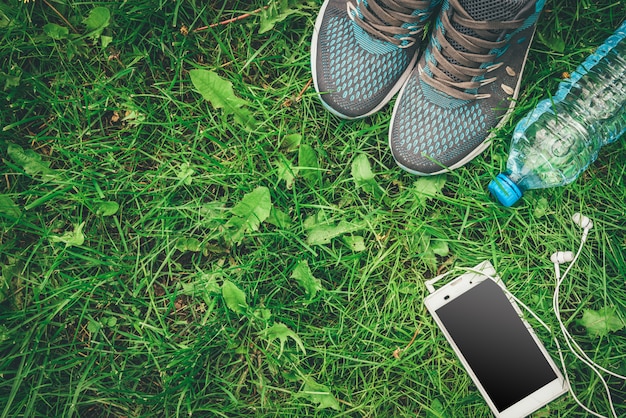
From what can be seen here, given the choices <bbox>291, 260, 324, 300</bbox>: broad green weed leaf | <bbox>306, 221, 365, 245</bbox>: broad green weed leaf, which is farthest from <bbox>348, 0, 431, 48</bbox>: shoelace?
<bbox>291, 260, 324, 300</bbox>: broad green weed leaf

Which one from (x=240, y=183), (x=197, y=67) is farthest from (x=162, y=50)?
(x=240, y=183)

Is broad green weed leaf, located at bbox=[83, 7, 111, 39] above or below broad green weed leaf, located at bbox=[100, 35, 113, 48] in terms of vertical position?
above

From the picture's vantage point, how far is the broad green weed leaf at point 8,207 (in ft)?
5.82

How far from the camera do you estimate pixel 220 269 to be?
177 centimetres

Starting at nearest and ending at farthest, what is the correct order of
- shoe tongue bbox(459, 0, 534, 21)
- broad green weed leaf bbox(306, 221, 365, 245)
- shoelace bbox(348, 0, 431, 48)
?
1. shoe tongue bbox(459, 0, 534, 21)
2. shoelace bbox(348, 0, 431, 48)
3. broad green weed leaf bbox(306, 221, 365, 245)

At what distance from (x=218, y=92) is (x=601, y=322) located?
5.08 ft

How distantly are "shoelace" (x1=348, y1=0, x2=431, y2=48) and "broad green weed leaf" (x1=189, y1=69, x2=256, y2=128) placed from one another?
49 centimetres

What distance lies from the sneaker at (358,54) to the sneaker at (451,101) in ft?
0.25

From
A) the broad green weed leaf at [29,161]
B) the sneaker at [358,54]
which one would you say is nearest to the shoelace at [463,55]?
the sneaker at [358,54]

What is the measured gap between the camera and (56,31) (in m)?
1.79

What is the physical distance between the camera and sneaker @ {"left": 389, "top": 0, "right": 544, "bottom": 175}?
1660mm

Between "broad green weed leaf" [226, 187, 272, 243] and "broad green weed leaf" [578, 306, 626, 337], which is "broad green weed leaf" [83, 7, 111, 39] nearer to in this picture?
"broad green weed leaf" [226, 187, 272, 243]

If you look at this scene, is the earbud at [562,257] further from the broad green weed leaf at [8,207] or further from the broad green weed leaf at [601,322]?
the broad green weed leaf at [8,207]

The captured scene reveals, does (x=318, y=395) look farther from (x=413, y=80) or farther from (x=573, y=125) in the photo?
(x=573, y=125)
